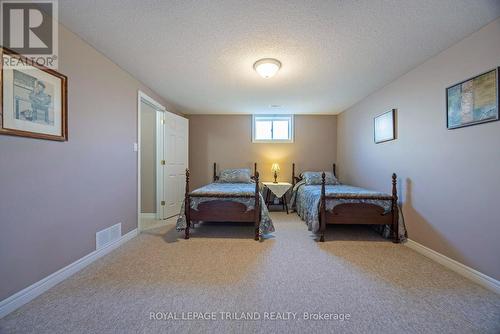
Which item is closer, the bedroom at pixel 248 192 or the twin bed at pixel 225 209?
the bedroom at pixel 248 192

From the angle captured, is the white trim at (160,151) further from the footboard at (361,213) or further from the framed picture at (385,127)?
the framed picture at (385,127)

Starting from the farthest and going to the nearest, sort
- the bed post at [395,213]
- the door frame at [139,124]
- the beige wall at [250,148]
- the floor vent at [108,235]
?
the beige wall at [250,148] → the door frame at [139,124] → the bed post at [395,213] → the floor vent at [108,235]

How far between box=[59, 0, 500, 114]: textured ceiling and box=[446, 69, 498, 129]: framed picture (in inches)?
17.7

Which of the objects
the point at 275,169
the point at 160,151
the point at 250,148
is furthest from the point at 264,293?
the point at 250,148

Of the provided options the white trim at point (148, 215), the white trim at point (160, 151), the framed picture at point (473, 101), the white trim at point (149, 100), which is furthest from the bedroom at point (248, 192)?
the white trim at point (148, 215)

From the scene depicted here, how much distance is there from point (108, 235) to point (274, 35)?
8.84ft

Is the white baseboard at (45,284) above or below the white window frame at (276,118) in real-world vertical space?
below

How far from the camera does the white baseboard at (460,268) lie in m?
1.64

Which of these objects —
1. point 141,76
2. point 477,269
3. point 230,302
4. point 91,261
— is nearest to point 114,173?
point 91,261

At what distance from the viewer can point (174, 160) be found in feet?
13.2

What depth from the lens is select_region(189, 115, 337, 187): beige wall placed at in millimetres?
4859

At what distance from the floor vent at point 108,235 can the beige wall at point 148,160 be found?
4.64ft

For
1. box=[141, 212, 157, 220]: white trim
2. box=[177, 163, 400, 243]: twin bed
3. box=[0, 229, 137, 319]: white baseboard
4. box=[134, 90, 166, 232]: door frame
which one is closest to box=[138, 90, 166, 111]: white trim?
box=[134, 90, 166, 232]: door frame

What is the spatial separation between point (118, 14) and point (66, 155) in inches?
49.5
